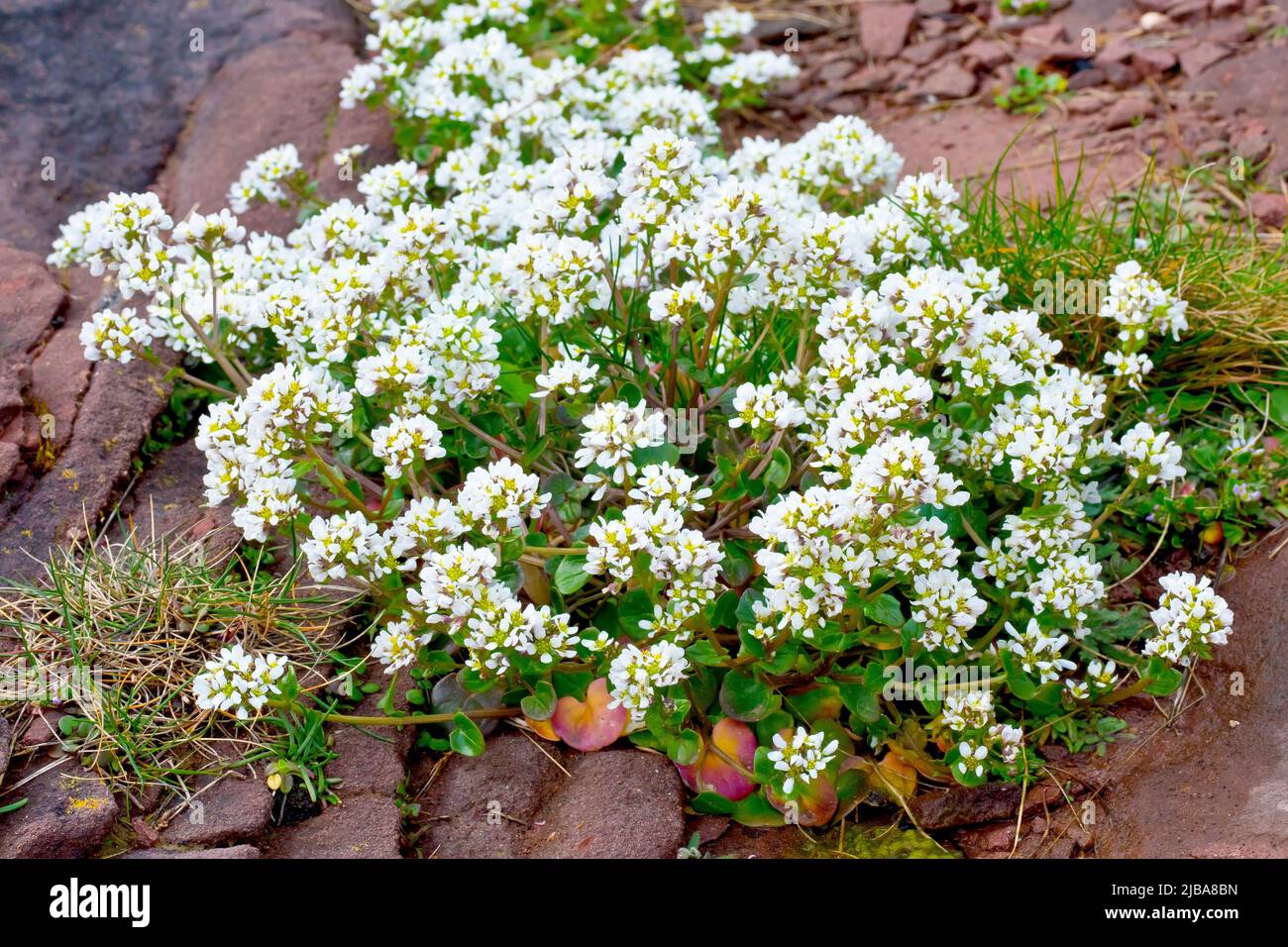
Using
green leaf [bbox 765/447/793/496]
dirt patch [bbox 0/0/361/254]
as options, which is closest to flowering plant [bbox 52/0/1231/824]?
green leaf [bbox 765/447/793/496]

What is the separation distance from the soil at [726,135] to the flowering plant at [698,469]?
182mm

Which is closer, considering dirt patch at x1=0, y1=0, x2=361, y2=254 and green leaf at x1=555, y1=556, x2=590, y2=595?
green leaf at x1=555, y1=556, x2=590, y2=595

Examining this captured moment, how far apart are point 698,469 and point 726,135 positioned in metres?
2.80

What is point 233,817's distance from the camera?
3.11 meters

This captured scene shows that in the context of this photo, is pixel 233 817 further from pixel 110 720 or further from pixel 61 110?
pixel 61 110

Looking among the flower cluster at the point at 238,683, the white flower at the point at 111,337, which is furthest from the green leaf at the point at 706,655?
the white flower at the point at 111,337

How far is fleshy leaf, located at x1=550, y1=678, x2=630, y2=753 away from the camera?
3.34 meters

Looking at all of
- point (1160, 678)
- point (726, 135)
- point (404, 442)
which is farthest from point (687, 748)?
point (726, 135)

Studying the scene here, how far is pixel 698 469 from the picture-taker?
375cm

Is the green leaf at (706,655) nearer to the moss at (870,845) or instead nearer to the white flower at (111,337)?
the moss at (870,845)

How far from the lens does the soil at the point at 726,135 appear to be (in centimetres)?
321

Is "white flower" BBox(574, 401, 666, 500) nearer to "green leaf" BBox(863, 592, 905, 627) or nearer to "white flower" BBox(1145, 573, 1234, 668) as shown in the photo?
"green leaf" BBox(863, 592, 905, 627)
